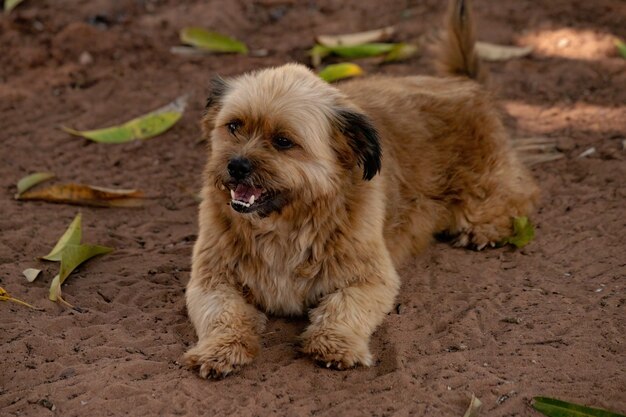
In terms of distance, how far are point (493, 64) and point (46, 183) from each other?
4883mm

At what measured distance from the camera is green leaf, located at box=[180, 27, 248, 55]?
943 cm

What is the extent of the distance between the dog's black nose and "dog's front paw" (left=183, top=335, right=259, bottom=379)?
961mm

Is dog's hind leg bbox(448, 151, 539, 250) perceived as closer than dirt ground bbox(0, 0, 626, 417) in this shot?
No

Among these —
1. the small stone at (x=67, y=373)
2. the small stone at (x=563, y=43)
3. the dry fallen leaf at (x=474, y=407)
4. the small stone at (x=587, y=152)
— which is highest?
the dry fallen leaf at (x=474, y=407)

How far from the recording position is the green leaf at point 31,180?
7145mm

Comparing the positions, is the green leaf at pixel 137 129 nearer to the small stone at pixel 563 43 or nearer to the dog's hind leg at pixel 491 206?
the dog's hind leg at pixel 491 206

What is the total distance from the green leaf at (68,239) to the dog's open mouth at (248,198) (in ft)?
5.55

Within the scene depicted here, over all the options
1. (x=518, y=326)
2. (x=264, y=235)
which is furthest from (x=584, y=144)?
(x=264, y=235)

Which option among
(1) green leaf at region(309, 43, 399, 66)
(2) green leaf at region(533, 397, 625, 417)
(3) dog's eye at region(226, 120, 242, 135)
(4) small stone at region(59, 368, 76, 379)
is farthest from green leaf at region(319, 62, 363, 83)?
(2) green leaf at region(533, 397, 625, 417)

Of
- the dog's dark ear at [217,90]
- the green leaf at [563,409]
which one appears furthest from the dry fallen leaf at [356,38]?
the green leaf at [563,409]

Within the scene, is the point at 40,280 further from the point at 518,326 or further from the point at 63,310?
the point at 518,326

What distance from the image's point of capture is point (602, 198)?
699 cm

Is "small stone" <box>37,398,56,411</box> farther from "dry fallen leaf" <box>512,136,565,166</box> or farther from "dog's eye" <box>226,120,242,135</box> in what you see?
"dry fallen leaf" <box>512,136,565,166</box>

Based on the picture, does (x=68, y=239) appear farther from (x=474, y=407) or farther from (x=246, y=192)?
(x=474, y=407)
